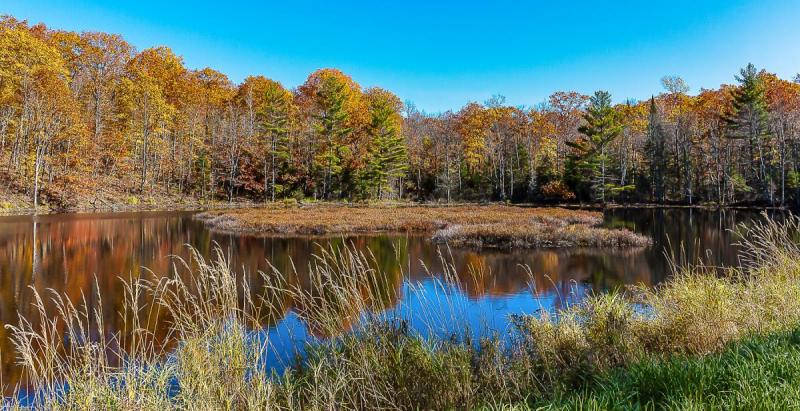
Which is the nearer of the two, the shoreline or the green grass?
the green grass

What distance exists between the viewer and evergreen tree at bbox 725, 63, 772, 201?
4144cm

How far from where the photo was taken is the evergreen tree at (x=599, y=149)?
150 ft

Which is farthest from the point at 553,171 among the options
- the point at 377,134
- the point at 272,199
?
the point at 272,199

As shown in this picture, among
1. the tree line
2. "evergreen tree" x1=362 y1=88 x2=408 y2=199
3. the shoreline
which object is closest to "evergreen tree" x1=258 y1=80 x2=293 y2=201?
the tree line

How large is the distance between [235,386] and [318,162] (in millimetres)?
47595

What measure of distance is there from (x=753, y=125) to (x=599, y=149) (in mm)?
13524

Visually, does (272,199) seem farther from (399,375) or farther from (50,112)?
(399,375)

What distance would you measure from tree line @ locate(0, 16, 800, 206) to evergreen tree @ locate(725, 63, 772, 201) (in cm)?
17

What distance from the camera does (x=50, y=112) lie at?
1344 inches

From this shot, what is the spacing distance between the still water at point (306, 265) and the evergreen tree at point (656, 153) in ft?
93.2

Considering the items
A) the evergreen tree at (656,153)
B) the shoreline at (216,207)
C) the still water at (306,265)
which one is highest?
the evergreen tree at (656,153)

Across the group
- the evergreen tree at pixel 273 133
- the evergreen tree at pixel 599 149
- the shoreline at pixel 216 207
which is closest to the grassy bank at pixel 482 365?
the shoreline at pixel 216 207

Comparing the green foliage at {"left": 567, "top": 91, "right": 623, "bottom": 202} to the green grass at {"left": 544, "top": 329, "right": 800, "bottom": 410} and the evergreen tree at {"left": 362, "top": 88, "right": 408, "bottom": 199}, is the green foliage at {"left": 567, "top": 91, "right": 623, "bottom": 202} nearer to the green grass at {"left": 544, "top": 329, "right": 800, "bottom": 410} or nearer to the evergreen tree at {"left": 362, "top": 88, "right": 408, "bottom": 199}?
the evergreen tree at {"left": 362, "top": 88, "right": 408, "bottom": 199}

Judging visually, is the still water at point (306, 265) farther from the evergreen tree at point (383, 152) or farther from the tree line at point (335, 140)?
the evergreen tree at point (383, 152)
